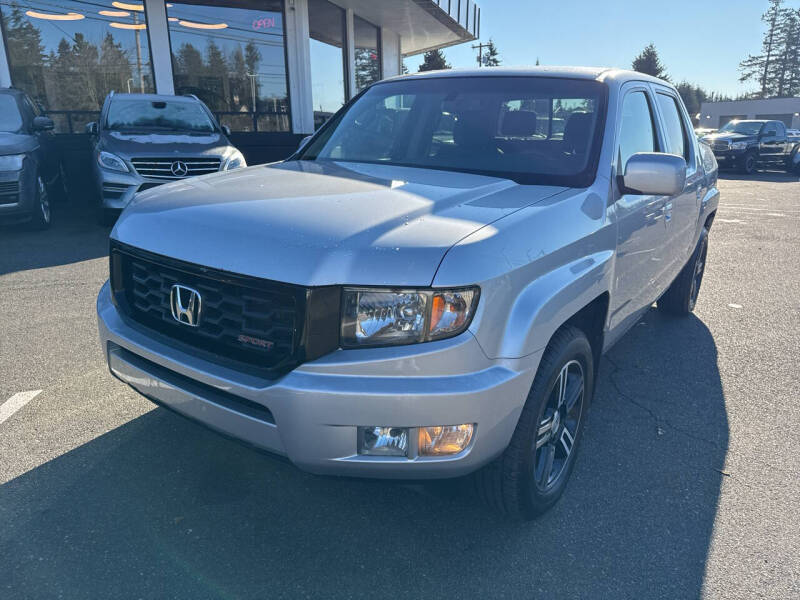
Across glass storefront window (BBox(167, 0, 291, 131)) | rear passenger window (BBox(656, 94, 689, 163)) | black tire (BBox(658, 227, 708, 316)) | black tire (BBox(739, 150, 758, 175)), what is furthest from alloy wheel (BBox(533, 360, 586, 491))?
black tire (BBox(739, 150, 758, 175))

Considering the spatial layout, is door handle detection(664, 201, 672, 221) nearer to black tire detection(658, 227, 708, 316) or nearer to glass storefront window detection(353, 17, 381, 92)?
black tire detection(658, 227, 708, 316)

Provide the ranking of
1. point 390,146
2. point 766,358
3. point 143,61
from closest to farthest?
point 390,146
point 766,358
point 143,61

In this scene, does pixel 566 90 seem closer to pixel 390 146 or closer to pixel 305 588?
pixel 390 146

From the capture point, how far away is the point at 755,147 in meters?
19.8

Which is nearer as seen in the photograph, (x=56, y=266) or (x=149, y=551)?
(x=149, y=551)

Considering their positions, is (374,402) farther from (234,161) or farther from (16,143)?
(16,143)

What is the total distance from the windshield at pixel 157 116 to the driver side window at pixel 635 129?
700cm

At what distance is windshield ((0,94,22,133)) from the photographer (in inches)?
315

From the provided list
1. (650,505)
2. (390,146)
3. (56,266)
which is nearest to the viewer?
(650,505)

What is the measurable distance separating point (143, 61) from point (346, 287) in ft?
41.6

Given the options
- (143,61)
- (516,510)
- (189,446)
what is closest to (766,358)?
(516,510)

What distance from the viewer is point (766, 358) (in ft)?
14.0

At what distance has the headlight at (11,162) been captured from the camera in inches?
286

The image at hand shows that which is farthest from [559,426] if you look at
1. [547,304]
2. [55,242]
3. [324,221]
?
[55,242]
